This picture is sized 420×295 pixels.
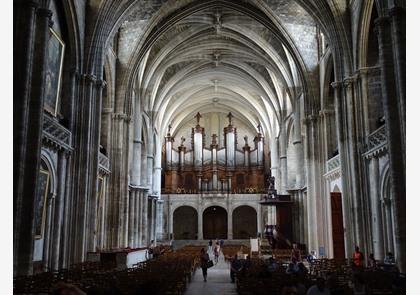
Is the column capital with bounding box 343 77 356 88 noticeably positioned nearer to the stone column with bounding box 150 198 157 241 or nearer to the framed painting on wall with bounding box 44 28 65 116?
the framed painting on wall with bounding box 44 28 65 116

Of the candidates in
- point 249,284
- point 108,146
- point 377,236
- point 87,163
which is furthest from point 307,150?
point 249,284

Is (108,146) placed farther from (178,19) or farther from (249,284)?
(249,284)

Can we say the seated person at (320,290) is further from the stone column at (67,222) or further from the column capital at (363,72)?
the column capital at (363,72)

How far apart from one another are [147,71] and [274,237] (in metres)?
13.9

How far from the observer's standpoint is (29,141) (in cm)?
1149

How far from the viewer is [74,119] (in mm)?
17125

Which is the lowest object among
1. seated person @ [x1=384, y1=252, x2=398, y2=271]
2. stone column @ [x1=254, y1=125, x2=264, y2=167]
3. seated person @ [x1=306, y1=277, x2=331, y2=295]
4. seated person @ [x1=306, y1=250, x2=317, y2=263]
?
seated person @ [x1=306, y1=250, x2=317, y2=263]

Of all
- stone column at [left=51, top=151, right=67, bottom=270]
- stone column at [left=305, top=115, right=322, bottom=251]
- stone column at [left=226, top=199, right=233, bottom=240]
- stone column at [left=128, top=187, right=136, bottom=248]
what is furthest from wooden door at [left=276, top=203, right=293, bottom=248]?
stone column at [left=51, top=151, right=67, bottom=270]

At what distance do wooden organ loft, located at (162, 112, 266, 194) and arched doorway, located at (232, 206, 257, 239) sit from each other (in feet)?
8.00

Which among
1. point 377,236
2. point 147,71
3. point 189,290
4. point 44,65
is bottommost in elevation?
Result: point 189,290

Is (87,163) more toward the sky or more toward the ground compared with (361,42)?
more toward the ground

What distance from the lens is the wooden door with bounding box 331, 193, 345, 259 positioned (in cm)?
2098

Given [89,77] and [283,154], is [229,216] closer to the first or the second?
[283,154]

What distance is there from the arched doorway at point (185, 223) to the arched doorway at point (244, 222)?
4.17m
